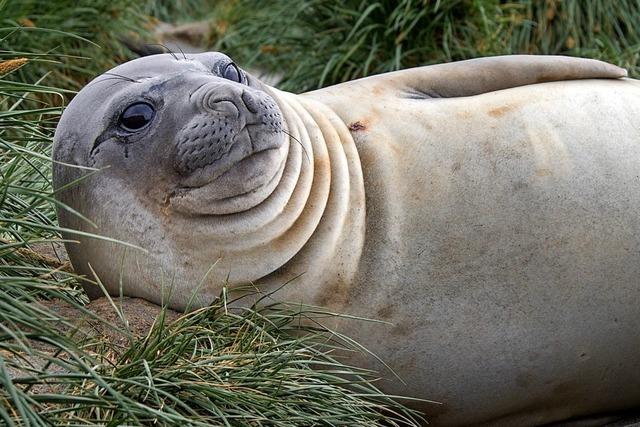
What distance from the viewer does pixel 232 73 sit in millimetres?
3734

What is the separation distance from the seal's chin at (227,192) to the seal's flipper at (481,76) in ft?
2.31

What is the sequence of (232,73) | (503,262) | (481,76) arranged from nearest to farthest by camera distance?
(503,262) < (232,73) < (481,76)

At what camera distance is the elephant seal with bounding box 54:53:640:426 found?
3.40 meters

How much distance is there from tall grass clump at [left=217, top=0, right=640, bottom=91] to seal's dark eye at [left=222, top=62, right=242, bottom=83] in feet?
9.69

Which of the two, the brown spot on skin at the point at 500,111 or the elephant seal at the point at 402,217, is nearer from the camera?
the elephant seal at the point at 402,217

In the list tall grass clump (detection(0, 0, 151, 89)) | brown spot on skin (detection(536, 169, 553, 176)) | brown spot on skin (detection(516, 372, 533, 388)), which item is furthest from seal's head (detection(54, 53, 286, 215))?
tall grass clump (detection(0, 0, 151, 89))

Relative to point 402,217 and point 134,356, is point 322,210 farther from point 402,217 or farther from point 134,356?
point 134,356

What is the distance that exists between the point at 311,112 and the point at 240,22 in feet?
15.4

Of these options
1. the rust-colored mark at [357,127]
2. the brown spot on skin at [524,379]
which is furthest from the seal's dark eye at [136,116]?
the brown spot on skin at [524,379]

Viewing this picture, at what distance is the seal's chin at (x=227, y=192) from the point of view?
338cm

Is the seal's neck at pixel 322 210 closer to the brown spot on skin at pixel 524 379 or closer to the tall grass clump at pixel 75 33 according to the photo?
the brown spot on skin at pixel 524 379

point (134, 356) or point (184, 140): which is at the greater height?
point (184, 140)

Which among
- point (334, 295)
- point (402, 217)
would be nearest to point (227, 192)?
point (334, 295)

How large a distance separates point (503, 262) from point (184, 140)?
97cm
